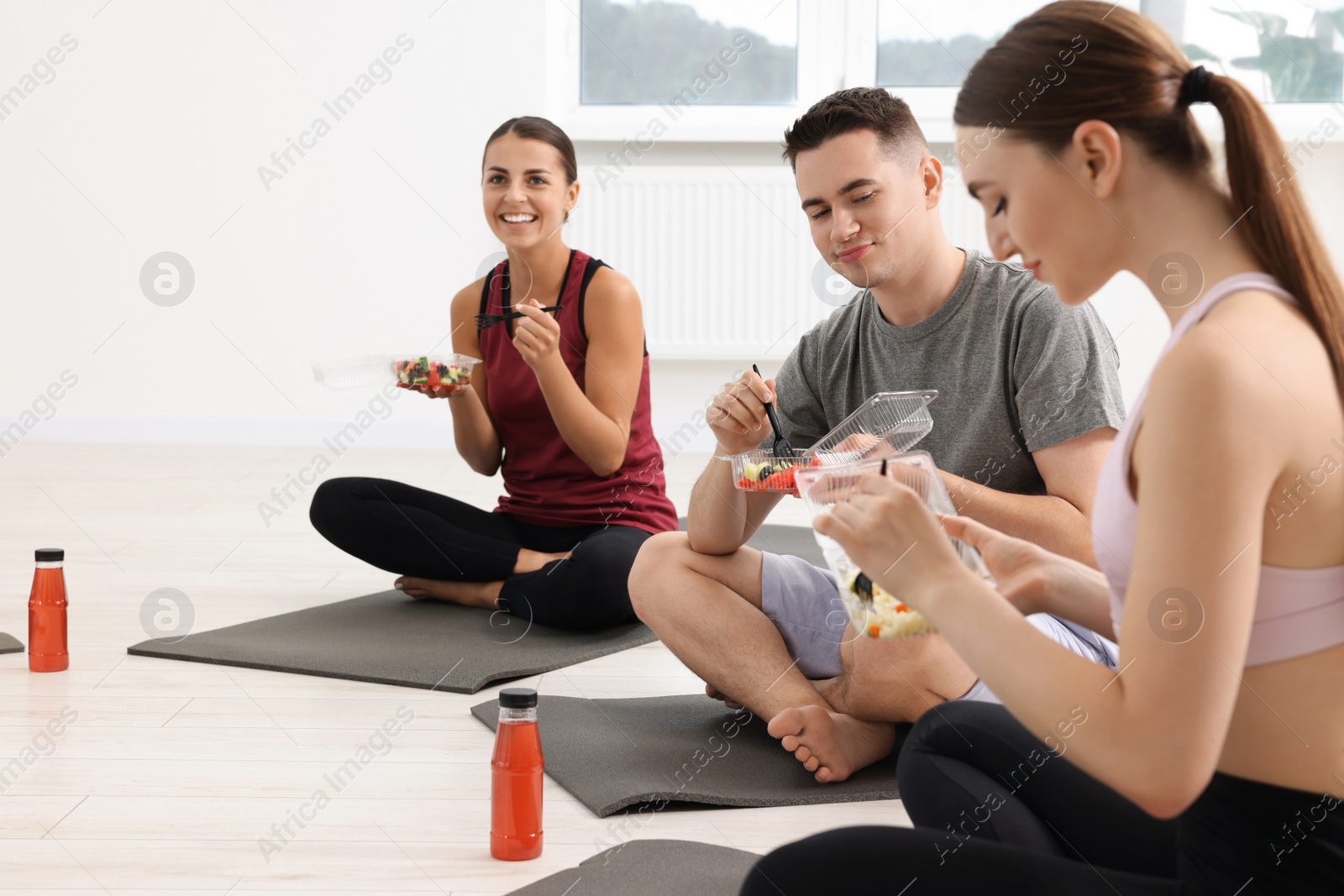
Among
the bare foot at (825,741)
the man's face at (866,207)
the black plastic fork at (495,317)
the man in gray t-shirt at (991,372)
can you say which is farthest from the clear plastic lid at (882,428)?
the black plastic fork at (495,317)

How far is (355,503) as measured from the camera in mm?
2533

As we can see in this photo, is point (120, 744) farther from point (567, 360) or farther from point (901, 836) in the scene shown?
point (901, 836)

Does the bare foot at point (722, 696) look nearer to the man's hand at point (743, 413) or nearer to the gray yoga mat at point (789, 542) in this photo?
the man's hand at point (743, 413)

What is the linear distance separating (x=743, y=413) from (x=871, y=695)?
0.39 m

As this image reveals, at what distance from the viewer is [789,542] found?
3.22 meters

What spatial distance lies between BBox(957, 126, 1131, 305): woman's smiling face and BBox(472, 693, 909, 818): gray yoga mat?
0.85 metres

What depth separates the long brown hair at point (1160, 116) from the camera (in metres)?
0.78

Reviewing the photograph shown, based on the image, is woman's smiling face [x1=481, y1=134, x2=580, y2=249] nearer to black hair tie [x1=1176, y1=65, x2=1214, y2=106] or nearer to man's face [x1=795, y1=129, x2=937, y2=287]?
man's face [x1=795, y1=129, x2=937, y2=287]

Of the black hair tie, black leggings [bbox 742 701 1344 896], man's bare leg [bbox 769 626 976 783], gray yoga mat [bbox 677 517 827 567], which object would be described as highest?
the black hair tie

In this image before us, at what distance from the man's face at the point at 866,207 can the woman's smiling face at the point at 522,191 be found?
903 millimetres

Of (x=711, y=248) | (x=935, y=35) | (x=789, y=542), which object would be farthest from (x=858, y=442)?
(x=935, y=35)

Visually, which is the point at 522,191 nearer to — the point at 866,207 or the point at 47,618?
the point at 866,207

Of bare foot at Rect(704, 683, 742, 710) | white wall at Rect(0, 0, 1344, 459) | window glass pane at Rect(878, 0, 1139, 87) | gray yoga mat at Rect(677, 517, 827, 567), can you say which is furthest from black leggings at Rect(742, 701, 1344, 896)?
window glass pane at Rect(878, 0, 1139, 87)

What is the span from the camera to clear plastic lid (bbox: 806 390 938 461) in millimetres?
1348
